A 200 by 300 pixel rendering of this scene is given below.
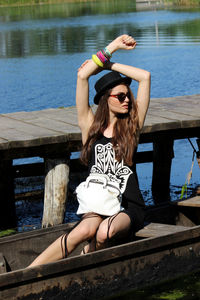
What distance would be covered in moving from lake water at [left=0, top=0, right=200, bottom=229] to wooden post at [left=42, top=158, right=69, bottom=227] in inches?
64.1

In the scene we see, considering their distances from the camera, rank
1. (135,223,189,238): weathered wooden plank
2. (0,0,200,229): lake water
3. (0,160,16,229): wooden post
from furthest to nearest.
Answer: (0,0,200,229): lake water < (0,160,16,229): wooden post < (135,223,189,238): weathered wooden plank

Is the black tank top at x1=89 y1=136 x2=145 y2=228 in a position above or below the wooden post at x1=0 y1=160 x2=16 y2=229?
above

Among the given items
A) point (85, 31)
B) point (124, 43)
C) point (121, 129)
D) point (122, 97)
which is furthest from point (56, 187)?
point (85, 31)

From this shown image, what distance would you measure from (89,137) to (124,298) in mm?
1491

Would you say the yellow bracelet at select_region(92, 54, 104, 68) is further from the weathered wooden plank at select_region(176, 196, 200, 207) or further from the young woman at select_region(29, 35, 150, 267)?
the weathered wooden plank at select_region(176, 196, 200, 207)

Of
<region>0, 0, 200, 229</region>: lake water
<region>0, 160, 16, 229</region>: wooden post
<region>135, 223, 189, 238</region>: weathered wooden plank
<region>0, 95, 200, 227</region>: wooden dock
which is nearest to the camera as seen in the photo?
<region>135, 223, 189, 238</region>: weathered wooden plank

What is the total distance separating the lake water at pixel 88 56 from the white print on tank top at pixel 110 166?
11.2 ft

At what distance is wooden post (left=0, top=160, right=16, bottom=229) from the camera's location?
853 cm

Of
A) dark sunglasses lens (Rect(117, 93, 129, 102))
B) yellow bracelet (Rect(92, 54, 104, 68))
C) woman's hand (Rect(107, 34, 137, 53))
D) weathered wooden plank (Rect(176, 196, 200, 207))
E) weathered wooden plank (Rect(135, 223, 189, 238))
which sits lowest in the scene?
weathered wooden plank (Rect(176, 196, 200, 207))

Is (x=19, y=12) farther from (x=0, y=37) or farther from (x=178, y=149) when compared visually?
(x=178, y=149)

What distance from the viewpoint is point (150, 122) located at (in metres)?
7.48

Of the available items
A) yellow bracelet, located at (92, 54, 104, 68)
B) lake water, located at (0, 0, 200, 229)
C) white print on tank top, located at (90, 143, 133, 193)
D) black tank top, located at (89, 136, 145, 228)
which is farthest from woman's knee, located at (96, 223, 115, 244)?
lake water, located at (0, 0, 200, 229)

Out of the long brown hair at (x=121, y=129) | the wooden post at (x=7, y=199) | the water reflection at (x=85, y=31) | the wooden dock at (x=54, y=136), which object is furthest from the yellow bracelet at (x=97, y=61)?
the water reflection at (x=85, y=31)

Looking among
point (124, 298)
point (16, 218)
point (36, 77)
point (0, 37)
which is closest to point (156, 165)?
point (16, 218)
